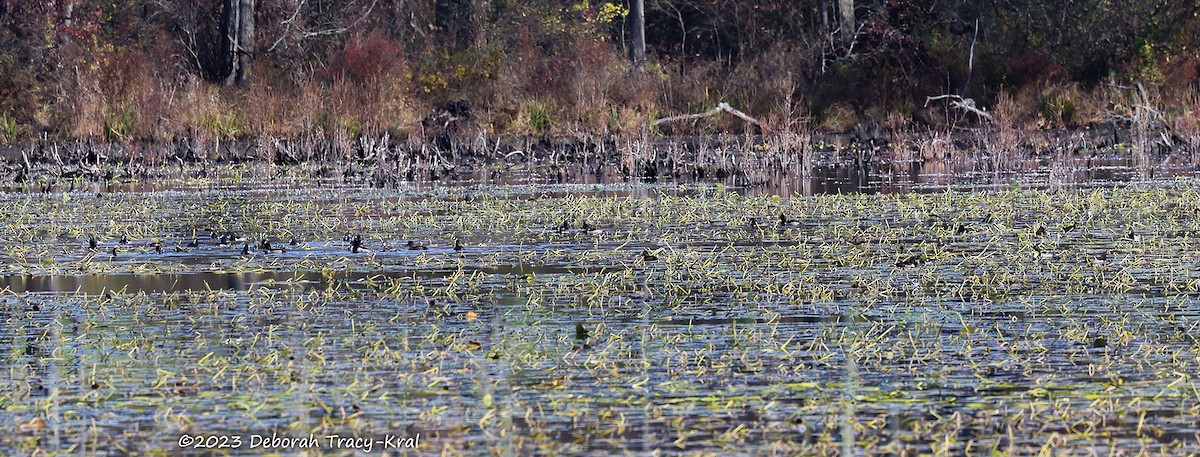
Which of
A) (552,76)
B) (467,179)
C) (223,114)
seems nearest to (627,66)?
(552,76)

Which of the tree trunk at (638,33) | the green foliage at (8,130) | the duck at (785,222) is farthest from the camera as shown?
the tree trunk at (638,33)

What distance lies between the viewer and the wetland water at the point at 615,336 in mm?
6816

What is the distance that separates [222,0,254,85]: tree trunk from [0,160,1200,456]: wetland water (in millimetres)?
24516

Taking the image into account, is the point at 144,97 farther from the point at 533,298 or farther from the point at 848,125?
the point at 533,298

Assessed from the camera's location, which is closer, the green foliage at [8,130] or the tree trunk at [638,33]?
the green foliage at [8,130]

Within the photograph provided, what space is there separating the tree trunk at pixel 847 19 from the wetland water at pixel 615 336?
84.2 ft

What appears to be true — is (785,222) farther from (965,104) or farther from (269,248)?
(965,104)

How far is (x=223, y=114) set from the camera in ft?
113

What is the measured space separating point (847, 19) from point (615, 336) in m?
33.9

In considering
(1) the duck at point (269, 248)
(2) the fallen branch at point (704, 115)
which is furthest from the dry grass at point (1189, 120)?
(1) the duck at point (269, 248)

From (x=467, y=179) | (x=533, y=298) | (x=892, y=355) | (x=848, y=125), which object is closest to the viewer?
(x=892, y=355)

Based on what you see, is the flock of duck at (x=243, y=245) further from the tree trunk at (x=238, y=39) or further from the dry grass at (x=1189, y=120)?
the tree trunk at (x=238, y=39)

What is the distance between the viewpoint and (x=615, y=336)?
8.95m

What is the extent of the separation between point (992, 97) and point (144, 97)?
15.0 meters
